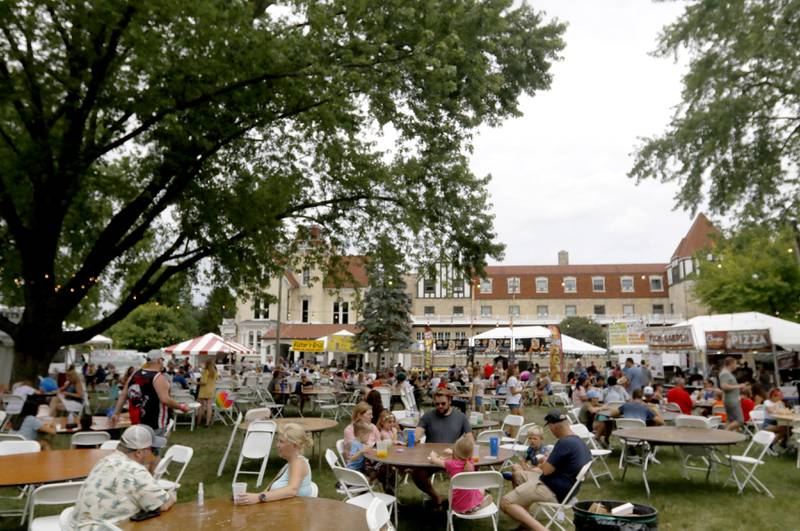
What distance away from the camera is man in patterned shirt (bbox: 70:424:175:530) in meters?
3.45

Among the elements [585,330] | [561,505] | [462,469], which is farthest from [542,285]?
[561,505]

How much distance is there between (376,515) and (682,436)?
19.5 feet

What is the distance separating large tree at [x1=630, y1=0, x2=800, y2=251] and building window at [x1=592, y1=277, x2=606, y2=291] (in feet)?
137

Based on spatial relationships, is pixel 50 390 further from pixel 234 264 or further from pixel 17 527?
pixel 17 527

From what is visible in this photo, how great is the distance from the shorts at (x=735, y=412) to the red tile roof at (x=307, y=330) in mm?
38900

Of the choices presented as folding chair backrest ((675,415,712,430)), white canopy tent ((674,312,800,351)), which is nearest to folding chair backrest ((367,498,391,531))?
folding chair backrest ((675,415,712,430))

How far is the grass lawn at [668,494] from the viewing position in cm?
631

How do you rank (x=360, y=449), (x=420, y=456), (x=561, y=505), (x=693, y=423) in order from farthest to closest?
(x=693, y=423) < (x=360, y=449) < (x=420, y=456) < (x=561, y=505)

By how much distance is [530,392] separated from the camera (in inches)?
849

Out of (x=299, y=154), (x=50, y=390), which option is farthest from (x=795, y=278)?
(x=50, y=390)

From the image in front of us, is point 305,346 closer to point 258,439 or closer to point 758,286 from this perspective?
point 258,439

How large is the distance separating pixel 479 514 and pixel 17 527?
487 centimetres

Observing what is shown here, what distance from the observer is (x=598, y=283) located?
56438 millimetres

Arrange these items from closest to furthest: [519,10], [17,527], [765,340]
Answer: [17,527], [519,10], [765,340]
